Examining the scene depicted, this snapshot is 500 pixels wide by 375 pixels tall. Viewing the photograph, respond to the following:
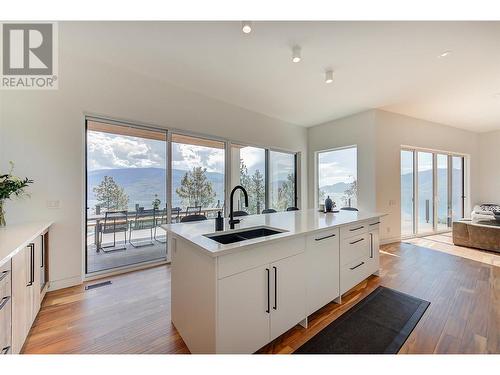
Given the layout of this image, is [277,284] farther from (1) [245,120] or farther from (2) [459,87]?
(2) [459,87]

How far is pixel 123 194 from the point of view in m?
3.20

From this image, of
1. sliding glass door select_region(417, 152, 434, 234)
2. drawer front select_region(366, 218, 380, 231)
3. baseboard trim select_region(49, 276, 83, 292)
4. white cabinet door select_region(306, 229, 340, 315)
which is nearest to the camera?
white cabinet door select_region(306, 229, 340, 315)

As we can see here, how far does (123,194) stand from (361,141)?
4.73 metres

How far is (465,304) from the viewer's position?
223cm

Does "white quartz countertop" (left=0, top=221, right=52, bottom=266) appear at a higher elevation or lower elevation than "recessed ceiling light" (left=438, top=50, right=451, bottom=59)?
lower

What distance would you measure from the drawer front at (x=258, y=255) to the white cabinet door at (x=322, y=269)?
0.20 m

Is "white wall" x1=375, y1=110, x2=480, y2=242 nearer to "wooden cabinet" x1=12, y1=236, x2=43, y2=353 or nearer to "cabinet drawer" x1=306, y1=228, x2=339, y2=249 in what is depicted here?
"cabinet drawer" x1=306, y1=228, x2=339, y2=249

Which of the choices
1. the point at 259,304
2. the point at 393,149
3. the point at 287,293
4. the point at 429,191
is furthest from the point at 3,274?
the point at 429,191

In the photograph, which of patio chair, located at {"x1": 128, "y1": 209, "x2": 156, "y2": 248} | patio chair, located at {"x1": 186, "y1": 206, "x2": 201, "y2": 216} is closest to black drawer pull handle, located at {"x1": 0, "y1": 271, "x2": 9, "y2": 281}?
patio chair, located at {"x1": 128, "y1": 209, "x2": 156, "y2": 248}

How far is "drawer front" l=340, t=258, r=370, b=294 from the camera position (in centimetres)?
225

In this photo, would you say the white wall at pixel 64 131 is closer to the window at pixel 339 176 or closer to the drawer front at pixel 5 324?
the drawer front at pixel 5 324

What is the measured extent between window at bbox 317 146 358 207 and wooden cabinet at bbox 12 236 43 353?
4912 millimetres
